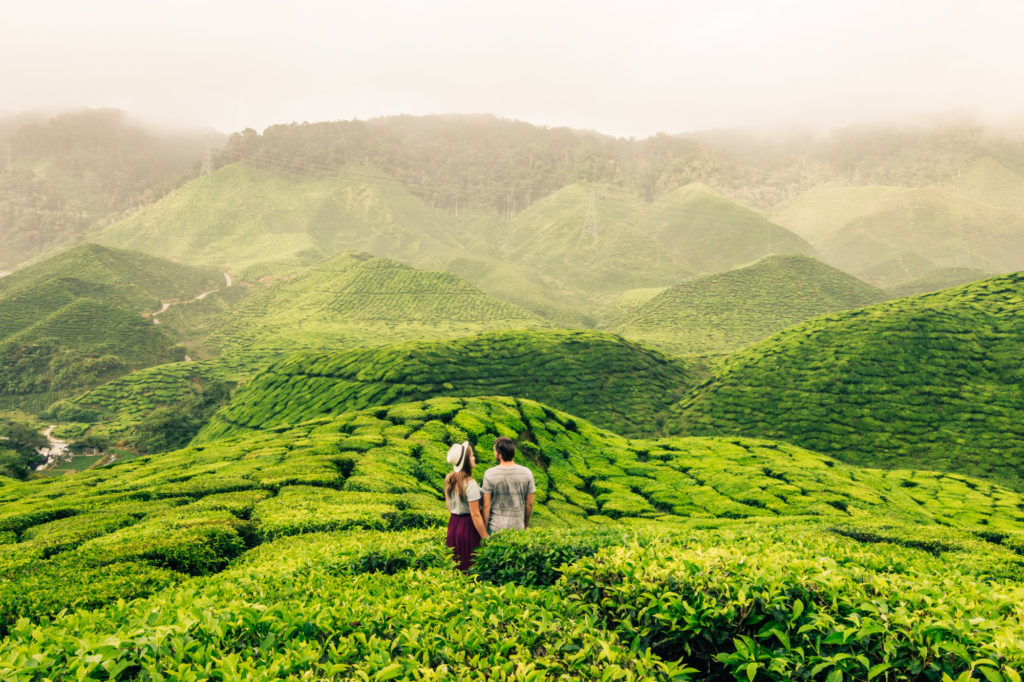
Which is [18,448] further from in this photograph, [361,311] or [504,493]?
[361,311]

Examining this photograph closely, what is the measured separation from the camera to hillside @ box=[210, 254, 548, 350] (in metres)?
68.1

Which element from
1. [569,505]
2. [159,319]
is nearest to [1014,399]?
[569,505]

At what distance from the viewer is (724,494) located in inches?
650

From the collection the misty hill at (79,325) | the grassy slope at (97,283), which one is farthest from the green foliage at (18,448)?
the grassy slope at (97,283)

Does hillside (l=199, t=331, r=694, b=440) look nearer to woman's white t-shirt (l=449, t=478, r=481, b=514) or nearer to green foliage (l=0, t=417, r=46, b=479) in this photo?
green foliage (l=0, t=417, r=46, b=479)

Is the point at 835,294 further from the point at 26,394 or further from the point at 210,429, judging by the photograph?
the point at 26,394

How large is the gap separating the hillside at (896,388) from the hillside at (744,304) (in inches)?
974

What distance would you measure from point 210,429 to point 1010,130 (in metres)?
262

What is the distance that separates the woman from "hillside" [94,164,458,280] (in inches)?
4471

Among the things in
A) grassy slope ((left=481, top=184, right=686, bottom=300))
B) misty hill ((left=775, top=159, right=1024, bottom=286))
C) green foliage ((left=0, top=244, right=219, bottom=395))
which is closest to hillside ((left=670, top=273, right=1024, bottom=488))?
green foliage ((left=0, top=244, right=219, bottom=395))

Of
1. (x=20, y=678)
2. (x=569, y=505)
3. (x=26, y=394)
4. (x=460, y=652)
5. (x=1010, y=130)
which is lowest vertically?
(x=26, y=394)

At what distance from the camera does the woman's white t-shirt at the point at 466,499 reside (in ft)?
25.0

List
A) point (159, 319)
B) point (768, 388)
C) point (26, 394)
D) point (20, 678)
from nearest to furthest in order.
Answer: point (20, 678) < point (768, 388) < point (26, 394) < point (159, 319)

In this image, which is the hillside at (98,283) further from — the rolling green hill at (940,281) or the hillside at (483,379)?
the rolling green hill at (940,281)
